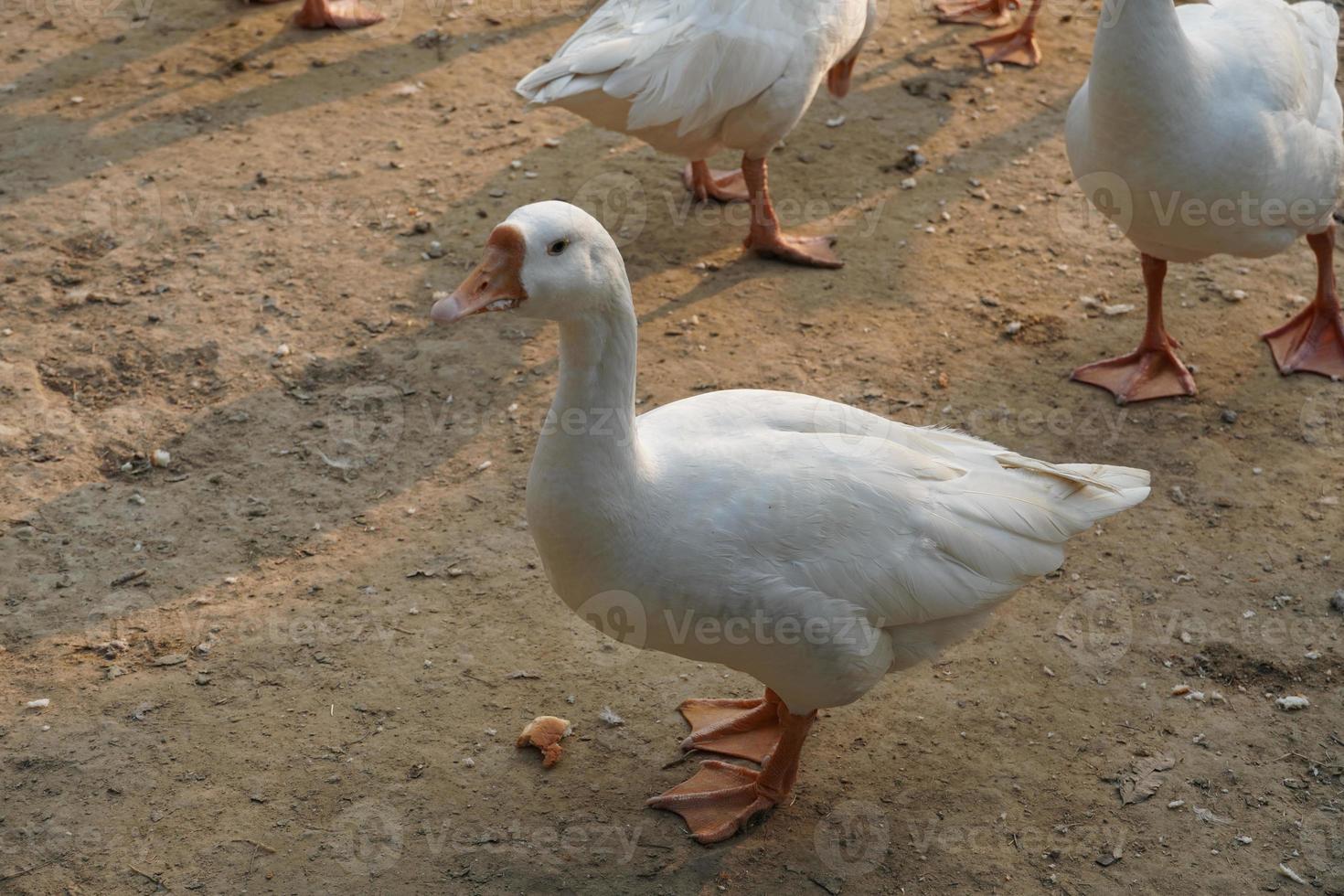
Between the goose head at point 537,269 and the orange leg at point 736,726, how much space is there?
1689 mm

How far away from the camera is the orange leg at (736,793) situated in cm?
386

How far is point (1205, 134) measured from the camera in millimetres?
4883

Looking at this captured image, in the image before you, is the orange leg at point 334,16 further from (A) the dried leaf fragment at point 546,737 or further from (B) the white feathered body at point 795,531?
(A) the dried leaf fragment at point 546,737

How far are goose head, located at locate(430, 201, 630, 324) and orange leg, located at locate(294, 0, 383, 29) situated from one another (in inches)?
221

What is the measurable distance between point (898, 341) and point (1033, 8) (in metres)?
3.41

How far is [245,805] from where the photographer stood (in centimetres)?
385

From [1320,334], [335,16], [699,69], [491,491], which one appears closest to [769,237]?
[699,69]

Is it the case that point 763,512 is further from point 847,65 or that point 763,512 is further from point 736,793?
point 847,65

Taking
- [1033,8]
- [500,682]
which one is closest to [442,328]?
[500,682]

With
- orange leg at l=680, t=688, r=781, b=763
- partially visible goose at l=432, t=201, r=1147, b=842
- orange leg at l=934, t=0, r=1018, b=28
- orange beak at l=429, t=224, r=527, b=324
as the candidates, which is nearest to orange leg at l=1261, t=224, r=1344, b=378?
partially visible goose at l=432, t=201, r=1147, b=842

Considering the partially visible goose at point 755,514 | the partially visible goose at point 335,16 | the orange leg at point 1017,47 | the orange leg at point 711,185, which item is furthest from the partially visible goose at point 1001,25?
the partially visible goose at point 755,514

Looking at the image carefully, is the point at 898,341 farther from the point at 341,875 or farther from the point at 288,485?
the point at 341,875

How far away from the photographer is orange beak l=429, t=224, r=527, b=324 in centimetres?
305

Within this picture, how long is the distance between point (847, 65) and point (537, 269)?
180 inches
